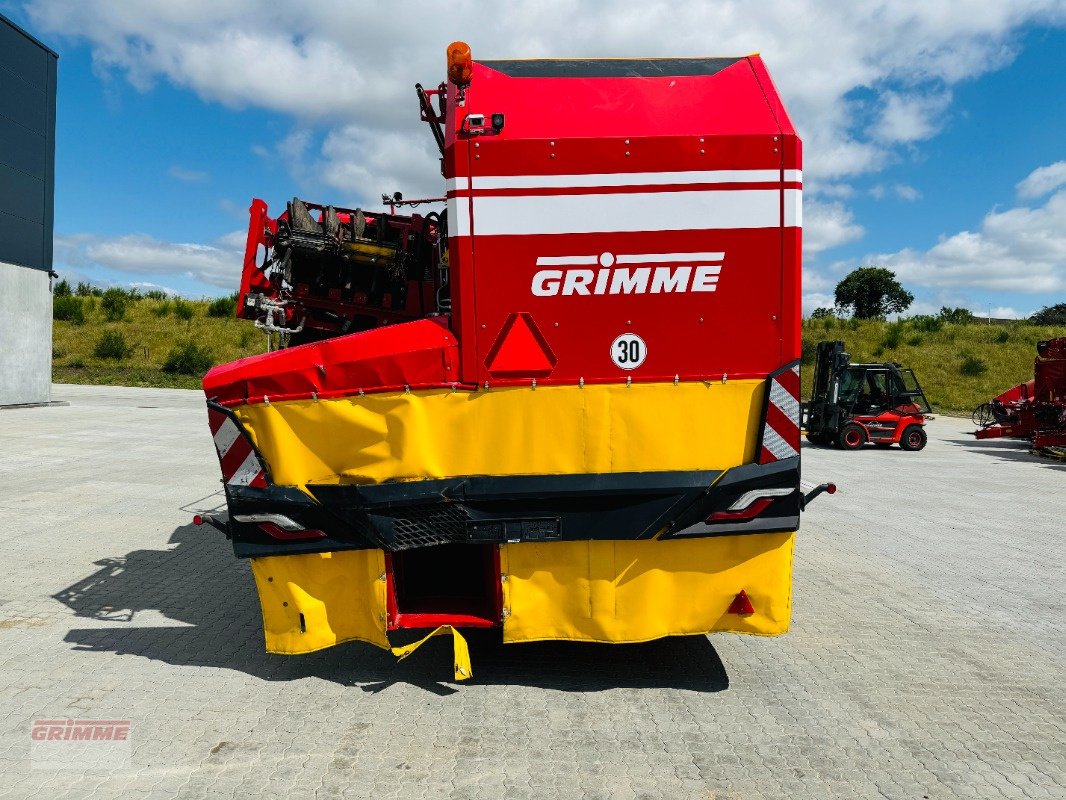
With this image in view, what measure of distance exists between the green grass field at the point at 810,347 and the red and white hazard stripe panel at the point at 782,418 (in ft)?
102

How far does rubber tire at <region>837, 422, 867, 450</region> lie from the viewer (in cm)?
1680

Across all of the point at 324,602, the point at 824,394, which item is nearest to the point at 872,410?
the point at 824,394

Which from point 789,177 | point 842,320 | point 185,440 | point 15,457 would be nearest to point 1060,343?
point 789,177

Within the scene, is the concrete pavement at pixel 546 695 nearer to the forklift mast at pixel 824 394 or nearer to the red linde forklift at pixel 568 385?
the red linde forklift at pixel 568 385

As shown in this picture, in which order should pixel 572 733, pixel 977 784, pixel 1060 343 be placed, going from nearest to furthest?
1. pixel 977 784
2. pixel 572 733
3. pixel 1060 343

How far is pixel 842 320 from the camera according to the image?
137ft

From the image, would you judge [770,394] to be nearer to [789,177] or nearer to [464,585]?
[789,177]

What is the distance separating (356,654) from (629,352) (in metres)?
2.46

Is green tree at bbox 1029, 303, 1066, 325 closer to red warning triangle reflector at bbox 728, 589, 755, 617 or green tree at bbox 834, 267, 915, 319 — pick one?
green tree at bbox 834, 267, 915, 319

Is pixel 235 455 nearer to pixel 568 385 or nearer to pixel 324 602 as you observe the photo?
pixel 324 602

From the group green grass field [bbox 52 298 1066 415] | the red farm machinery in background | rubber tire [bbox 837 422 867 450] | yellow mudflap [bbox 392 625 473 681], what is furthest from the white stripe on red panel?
green grass field [bbox 52 298 1066 415]

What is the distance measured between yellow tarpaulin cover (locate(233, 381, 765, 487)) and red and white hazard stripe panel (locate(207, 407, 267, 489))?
0.07 m

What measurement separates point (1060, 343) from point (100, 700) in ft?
63.0

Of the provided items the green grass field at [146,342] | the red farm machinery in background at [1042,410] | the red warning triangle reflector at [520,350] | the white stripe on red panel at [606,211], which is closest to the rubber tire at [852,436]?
the red farm machinery in background at [1042,410]
